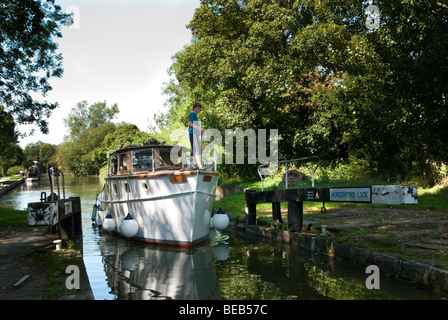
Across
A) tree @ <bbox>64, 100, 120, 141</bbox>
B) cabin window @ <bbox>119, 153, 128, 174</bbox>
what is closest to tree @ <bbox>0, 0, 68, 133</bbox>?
cabin window @ <bbox>119, 153, 128, 174</bbox>

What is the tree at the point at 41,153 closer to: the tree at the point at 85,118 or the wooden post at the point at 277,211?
the tree at the point at 85,118

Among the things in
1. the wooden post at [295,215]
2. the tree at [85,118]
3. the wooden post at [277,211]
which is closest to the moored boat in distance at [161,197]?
the wooden post at [277,211]

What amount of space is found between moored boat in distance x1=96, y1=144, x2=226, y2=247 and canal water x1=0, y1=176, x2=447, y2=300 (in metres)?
0.51

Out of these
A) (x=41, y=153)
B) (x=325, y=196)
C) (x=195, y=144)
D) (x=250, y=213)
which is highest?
(x=41, y=153)

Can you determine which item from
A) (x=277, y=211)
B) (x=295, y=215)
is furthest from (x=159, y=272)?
(x=277, y=211)

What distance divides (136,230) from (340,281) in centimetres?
657

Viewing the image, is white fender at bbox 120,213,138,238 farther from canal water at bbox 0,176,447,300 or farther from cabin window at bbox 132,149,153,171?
cabin window at bbox 132,149,153,171

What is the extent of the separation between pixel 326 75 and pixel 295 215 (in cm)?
1339

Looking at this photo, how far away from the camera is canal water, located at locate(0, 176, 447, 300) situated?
6402mm

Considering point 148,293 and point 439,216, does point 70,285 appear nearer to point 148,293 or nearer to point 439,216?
point 148,293

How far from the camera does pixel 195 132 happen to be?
10812 mm

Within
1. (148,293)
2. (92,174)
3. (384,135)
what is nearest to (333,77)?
(384,135)

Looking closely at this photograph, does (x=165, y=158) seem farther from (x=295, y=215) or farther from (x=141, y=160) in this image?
(x=295, y=215)

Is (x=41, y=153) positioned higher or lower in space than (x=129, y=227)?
higher
